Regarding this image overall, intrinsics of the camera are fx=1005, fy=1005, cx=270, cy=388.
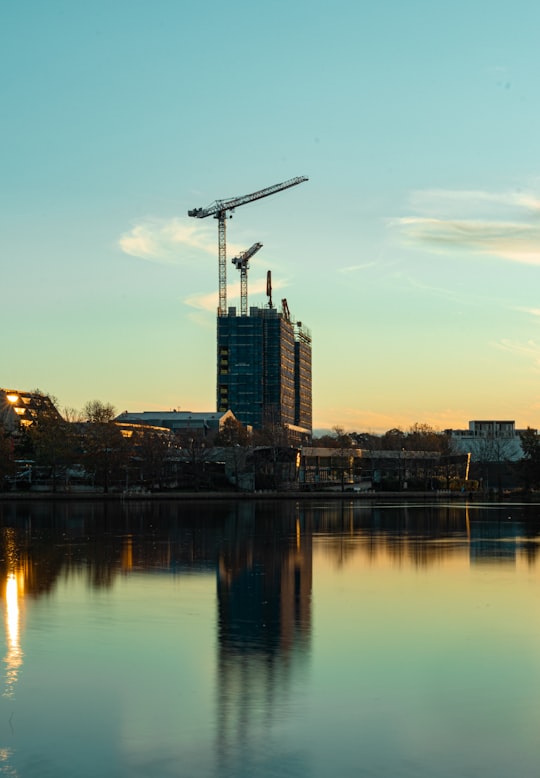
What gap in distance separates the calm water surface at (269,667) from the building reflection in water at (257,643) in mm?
57

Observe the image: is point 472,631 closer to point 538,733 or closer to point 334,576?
point 538,733

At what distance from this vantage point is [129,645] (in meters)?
22.0

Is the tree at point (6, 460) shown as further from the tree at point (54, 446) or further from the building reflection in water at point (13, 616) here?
the building reflection in water at point (13, 616)

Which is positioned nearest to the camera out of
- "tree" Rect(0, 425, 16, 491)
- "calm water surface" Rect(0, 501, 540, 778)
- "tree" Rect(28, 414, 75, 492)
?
"calm water surface" Rect(0, 501, 540, 778)

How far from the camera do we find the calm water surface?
1375cm

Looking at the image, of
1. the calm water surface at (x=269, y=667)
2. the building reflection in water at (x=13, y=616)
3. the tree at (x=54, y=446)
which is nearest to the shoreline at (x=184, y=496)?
the tree at (x=54, y=446)

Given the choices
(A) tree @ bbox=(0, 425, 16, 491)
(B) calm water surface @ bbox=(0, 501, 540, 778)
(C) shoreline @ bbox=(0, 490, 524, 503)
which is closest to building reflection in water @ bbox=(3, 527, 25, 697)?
(B) calm water surface @ bbox=(0, 501, 540, 778)

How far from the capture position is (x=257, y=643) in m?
21.6

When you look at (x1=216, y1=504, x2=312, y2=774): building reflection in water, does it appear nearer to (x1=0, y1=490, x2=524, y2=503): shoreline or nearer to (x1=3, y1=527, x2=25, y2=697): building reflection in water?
(x1=3, y1=527, x2=25, y2=697): building reflection in water

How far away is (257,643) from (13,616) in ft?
→ 24.8

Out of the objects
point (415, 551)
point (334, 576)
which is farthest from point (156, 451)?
point (334, 576)

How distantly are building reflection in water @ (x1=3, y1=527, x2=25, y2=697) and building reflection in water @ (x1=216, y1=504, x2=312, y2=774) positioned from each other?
12.7 feet

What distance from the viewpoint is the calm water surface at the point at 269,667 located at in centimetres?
1375

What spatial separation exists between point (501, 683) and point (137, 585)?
53.8 feet
